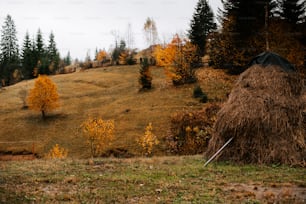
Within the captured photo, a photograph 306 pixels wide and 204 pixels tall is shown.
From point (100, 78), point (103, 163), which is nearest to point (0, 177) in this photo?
point (103, 163)

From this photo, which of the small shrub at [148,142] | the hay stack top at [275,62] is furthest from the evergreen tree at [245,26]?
the hay stack top at [275,62]

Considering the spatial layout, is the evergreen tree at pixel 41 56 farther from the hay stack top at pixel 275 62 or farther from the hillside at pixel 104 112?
the hay stack top at pixel 275 62

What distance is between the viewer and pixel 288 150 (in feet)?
42.3

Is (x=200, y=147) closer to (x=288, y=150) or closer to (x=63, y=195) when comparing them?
(x=288, y=150)

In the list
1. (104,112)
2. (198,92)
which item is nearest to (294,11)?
(198,92)

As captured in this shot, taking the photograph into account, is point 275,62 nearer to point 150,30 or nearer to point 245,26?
point 245,26

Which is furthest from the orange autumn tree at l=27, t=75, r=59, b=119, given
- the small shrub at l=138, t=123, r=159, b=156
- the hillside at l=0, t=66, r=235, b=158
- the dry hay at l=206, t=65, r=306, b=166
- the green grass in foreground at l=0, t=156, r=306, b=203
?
the dry hay at l=206, t=65, r=306, b=166

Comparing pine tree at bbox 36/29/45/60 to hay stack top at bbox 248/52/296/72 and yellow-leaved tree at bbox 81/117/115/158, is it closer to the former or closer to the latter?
yellow-leaved tree at bbox 81/117/115/158

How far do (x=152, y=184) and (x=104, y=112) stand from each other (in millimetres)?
43207

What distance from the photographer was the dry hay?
1301cm

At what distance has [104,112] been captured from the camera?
2046 inches

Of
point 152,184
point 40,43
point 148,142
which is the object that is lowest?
point 148,142

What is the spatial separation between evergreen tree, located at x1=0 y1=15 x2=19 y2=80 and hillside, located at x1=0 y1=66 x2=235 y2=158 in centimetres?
2235

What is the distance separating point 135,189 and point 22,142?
39.6 m
